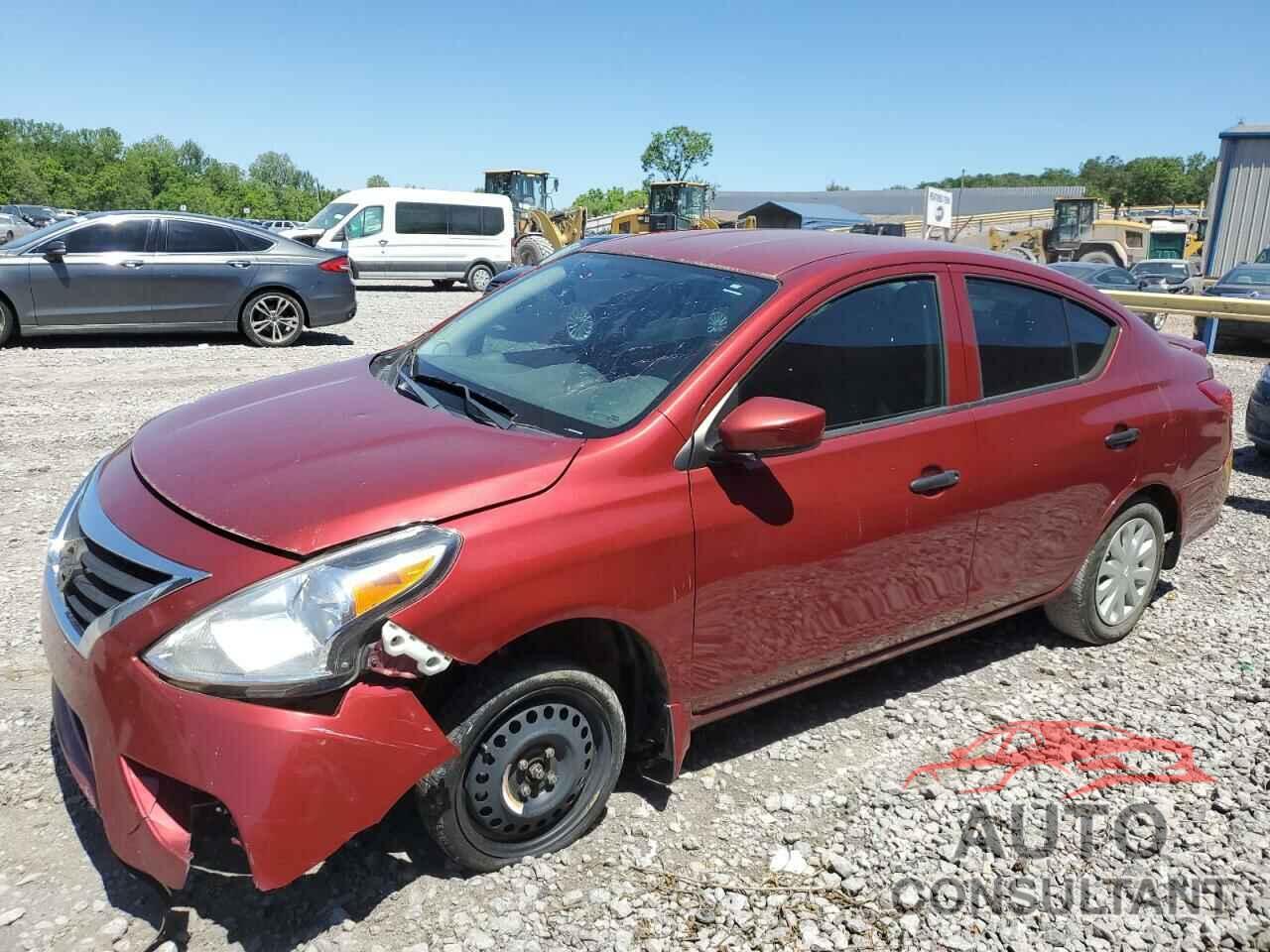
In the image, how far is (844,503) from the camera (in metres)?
3.20

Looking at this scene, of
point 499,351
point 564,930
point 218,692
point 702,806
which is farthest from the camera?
point 499,351

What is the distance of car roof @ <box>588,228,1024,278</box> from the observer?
A: 11.3ft

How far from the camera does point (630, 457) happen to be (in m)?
2.77

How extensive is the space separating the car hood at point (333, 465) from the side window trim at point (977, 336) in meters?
1.70

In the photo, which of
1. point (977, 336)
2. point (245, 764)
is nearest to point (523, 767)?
point (245, 764)

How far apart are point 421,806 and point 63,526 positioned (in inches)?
53.4

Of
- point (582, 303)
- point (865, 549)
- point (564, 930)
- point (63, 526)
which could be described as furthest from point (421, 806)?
point (582, 303)

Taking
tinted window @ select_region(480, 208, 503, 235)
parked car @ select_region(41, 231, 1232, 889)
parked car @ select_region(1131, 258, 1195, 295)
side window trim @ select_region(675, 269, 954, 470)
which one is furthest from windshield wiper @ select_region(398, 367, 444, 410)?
parked car @ select_region(1131, 258, 1195, 295)

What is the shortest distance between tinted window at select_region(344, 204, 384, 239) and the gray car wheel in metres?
10.4

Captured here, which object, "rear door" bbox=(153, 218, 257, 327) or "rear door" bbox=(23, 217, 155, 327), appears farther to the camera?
"rear door" bbox=(153, 218, 257, 327)

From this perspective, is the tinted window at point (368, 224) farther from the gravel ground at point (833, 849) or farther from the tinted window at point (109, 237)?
the gravel ground at point (833, 849)

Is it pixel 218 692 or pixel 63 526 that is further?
pixel 63 526

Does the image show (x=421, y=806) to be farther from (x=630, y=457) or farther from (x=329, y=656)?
(x=630, y=457)

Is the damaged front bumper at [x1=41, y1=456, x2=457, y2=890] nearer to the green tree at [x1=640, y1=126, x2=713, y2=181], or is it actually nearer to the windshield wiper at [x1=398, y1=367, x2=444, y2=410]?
the windshield wiper at [x1=398, y1=367, x2=444, y2=410]
